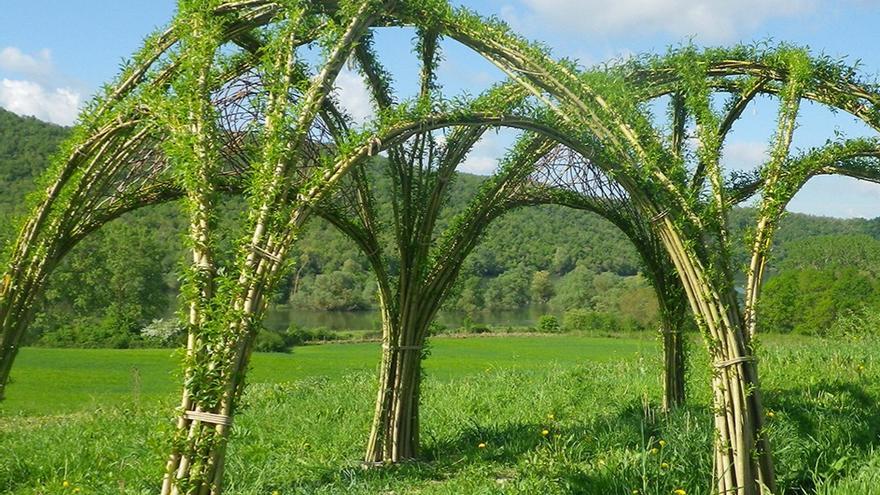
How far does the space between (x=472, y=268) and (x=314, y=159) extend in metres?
15.1

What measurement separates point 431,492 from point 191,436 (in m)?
1.81

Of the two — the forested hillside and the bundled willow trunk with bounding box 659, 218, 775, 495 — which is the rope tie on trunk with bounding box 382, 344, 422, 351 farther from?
the forested hillside

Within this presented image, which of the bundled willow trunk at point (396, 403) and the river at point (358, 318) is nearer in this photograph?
the bundled willow trunk at point (396, 403)

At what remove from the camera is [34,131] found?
39.2 m

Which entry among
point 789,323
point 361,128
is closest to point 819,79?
point 361,128

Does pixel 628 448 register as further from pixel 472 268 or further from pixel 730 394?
pixel 472 268

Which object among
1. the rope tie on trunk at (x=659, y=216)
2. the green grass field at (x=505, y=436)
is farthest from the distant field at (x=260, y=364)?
the rope tie on trunk at (x=659, y=216)

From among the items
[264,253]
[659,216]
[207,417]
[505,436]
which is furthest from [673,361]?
[207,417]

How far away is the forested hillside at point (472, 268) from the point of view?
84.3 feet

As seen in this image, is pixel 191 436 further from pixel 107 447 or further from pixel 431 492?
pixel 107 447

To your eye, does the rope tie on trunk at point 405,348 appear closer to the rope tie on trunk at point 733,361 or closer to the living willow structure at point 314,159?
the living willow structure at point 314,159

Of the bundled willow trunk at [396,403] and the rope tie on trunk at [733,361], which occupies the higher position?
the rope tie on trunk at [733,361]

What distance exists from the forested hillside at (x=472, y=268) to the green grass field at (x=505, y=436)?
955 centimetres

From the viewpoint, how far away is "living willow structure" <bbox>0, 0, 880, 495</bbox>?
2.82 meters
